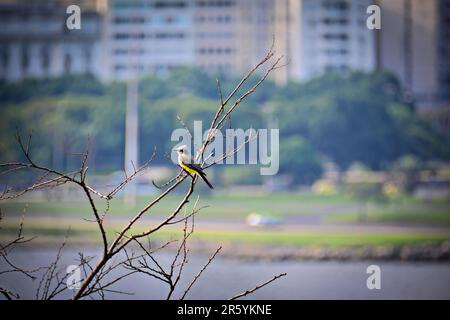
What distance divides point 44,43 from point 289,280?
19.8 metres

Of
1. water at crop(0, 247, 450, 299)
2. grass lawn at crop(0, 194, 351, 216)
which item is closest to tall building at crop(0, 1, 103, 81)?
grass lawn at crop(0, 194, 351, 216)

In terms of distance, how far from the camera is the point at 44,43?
38656 millimetres

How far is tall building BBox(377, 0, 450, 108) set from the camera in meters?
33.9

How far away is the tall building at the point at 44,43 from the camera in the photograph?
37.1 meters

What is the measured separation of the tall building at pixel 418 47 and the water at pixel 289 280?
9.93 meters

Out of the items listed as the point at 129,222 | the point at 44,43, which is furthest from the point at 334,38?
the point at 129,222

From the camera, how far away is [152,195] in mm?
32562

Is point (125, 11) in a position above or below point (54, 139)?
above

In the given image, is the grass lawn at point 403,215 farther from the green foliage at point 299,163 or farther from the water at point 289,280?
the water at point 289,280

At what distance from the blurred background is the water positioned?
2.00 feet

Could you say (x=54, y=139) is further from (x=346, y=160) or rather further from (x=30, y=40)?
(x=346, y=160)

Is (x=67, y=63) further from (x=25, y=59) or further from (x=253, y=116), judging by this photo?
(x=253, y=116)
